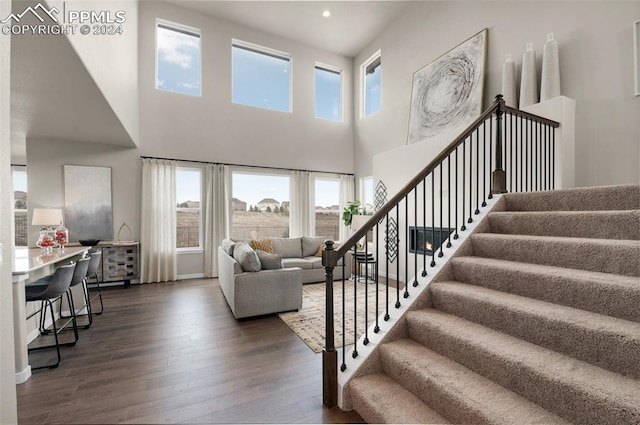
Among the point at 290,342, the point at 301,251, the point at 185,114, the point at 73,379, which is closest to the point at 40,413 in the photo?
the point at 73,379

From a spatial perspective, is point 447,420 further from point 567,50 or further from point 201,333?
point 567,50

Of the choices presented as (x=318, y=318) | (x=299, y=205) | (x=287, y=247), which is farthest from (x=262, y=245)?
(x=318, y=318)

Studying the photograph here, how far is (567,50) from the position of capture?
12.1ft

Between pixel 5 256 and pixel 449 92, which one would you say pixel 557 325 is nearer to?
pixel 5 256

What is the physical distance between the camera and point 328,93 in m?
7.85

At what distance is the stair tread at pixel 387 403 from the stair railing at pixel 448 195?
0.21 meters

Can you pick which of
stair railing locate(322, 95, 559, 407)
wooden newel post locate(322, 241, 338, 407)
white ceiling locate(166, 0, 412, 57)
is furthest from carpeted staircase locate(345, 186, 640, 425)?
white ceiling locate(166, 0, 412, 57)

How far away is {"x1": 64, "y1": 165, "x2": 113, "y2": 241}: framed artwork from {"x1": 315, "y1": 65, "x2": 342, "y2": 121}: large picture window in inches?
196

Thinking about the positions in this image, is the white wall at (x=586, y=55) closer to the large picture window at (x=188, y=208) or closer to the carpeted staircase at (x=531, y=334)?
the carpeted staircase at (x=531, y=334)

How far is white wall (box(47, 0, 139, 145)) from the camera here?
98.3 inches

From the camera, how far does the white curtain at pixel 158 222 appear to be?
5.64 meters

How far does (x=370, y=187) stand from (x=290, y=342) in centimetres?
516

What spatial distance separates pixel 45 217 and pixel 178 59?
13.0ft

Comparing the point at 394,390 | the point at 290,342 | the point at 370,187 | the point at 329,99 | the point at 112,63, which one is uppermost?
the point at 329,99
